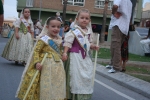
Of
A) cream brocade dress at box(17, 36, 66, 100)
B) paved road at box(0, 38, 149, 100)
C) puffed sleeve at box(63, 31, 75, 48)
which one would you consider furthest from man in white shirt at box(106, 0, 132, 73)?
cream brocade dress at box(17, 36, 66, 100)

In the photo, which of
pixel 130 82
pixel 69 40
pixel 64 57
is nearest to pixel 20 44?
pixel 130 82

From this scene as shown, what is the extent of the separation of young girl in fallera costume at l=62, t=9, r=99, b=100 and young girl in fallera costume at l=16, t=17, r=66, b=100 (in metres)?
0.36

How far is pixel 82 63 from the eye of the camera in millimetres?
5406

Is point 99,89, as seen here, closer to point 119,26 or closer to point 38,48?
point 119,26

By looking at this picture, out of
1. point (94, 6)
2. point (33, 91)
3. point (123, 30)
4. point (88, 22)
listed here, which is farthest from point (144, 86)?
point (94, 6)

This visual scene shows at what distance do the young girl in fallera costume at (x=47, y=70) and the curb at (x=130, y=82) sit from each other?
255 centimetres

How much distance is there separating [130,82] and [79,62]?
9.04ft

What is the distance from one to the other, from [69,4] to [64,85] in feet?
116

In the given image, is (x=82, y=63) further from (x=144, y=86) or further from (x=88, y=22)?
(x=144, y=86)

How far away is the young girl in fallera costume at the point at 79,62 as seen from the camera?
5.32 metres

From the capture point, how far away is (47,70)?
4.85 meters

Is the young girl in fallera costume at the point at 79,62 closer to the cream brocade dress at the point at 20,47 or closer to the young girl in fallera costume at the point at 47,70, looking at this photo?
the young girl in fallera costume at the point at 47,70

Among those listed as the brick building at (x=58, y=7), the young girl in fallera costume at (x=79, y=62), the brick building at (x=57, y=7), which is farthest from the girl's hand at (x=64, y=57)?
the brick building at (x=58, y=7)

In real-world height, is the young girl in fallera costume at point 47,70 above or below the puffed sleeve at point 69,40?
Result: below
